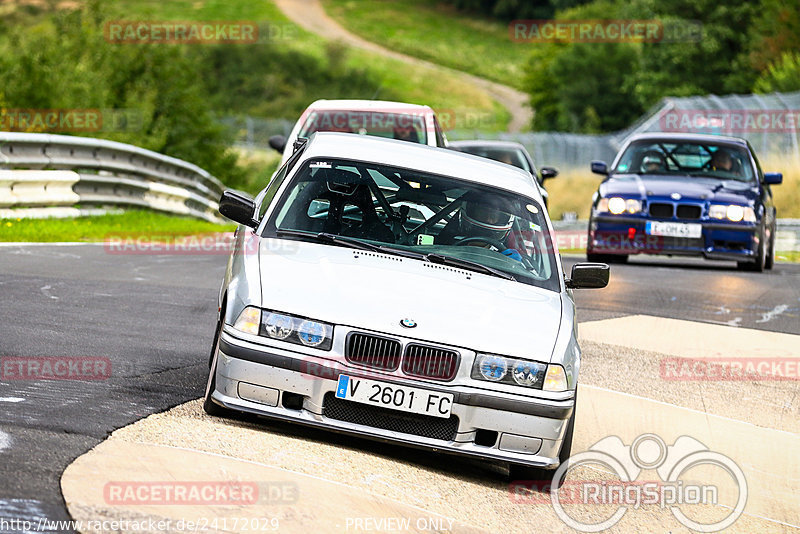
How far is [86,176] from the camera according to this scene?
1836cm

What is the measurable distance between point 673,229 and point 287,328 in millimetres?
11096

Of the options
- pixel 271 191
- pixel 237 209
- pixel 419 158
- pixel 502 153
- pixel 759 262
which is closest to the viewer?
pixel 237 209

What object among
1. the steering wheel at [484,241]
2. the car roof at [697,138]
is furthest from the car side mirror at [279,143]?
the steering wheel at [484,241]

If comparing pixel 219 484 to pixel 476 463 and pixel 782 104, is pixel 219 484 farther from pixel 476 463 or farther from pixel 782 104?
pixel 782 104

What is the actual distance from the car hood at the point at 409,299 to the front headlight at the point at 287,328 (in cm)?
4

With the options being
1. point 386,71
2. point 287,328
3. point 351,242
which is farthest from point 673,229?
point 386,71

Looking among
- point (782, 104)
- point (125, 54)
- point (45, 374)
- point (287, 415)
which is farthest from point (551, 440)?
point (125, 54)

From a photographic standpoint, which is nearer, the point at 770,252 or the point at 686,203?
the point at 686,203

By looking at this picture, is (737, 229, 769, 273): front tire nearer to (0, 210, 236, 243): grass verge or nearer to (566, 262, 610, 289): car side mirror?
(0, 210, 236, 243): grass verge

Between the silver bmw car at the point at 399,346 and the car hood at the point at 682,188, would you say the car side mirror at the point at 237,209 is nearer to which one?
the silver bmw car at the point at 399,346

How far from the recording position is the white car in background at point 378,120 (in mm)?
15609

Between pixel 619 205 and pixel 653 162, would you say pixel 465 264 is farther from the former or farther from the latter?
pixel 653 162

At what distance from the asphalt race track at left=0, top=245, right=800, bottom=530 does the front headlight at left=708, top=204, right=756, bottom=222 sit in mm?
748

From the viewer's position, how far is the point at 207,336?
948cm
